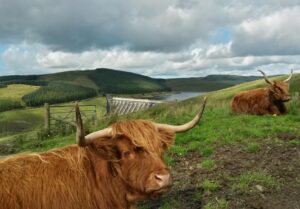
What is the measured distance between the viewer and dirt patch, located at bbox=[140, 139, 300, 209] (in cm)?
724

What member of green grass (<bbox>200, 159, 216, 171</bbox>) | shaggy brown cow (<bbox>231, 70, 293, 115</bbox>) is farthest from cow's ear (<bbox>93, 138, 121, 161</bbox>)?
shaggy brown cow (<bbox>231, 70, 293, 115</bbox>)

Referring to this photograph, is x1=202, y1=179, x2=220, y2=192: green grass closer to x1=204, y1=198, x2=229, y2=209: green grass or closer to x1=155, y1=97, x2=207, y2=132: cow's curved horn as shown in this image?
x1=204, y1=198, x2=229, y2=209: green grass

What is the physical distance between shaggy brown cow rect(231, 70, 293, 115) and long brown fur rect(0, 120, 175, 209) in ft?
41.8

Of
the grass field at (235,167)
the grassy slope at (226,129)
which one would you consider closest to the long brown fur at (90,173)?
the grass field at (235,167)

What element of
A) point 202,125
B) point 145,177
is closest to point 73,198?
point 145,177

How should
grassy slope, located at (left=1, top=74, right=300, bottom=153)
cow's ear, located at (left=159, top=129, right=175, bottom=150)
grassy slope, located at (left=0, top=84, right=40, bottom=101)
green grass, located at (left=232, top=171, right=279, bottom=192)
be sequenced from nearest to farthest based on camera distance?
cow's ear, located at (left=159, top=129, right=175, bottom=150) → green grass, located at (left=232, top=171, right=279, bottom=192) → grassy slope, located at (left=1, top=74, right=300, bottom=153) → grassy slope, located at (left=0, top=84, right=40, bottom=101)

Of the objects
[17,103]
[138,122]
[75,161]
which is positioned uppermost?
[138,122]

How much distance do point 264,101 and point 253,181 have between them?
1032 cm

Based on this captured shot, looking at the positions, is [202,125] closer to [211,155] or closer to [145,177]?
[211,155]

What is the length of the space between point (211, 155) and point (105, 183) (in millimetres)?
5029

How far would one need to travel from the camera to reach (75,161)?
17.1ft

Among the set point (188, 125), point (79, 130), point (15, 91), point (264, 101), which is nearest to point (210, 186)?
point (188, 125)

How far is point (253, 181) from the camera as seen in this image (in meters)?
7.88

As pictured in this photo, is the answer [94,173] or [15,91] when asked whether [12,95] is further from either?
[94,173]
